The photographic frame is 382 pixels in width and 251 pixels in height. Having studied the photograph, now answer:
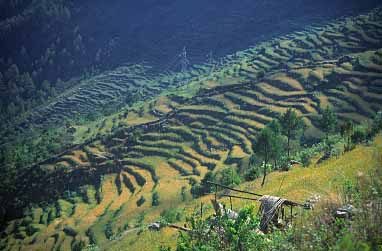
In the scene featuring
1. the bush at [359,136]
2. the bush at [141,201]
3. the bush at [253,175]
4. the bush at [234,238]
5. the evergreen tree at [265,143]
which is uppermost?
the bush at [234,238]

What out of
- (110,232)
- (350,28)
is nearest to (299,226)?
(110,232)

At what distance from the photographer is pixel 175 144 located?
250ft

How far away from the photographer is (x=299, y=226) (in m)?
7.51

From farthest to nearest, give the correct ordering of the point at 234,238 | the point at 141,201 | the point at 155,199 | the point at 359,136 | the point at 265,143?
the point at 141,201 → the point at 155,199 → the point at 265,143 → the point at 359,136 → the point at 234,238

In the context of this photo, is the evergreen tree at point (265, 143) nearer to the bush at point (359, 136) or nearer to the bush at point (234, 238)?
the bush at point (359, 136)

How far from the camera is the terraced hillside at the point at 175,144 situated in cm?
6056

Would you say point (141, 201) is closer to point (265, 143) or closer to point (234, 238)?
point (265, 143)

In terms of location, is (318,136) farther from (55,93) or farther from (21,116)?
(55,93)

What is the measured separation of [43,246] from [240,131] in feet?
139

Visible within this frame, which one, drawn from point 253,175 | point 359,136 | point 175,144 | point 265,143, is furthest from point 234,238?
point 175,144

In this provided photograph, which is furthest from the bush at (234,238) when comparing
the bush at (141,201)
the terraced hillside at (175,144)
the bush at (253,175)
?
the bush at (141,201)

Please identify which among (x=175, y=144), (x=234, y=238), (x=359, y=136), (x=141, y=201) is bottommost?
(x=141, y=201)

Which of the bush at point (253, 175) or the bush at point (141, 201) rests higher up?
the bush at point (253, 175)

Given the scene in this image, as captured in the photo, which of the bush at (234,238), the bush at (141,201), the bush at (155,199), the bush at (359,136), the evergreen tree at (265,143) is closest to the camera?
the bush at (234,238)
